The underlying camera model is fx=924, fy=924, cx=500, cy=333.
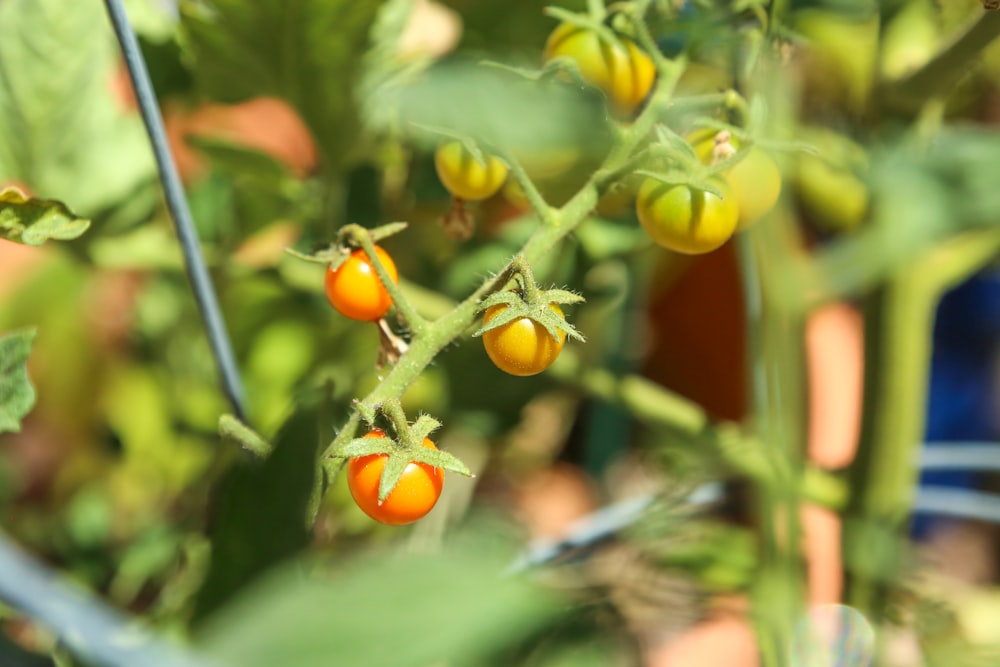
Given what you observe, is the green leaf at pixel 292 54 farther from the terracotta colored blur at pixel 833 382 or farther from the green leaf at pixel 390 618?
Result: the terracotta colored blur at pixel 833 382

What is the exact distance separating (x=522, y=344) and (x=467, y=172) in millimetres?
84

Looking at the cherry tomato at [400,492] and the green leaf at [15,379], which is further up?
the green leaf at [15,379]

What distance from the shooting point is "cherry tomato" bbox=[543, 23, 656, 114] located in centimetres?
28

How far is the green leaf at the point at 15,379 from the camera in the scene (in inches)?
9.5

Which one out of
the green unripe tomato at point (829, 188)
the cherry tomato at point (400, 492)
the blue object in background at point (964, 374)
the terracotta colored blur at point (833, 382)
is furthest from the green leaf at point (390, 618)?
the blue object in background at point (964, 374)

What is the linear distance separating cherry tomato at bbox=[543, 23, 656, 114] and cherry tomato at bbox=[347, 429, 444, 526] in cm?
13

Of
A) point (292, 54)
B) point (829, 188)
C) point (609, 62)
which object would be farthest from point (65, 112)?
point (829, 188)

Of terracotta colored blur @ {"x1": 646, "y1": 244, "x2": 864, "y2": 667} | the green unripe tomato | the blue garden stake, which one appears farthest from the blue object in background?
the blue garden stake

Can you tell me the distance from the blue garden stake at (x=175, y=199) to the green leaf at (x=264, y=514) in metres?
0.03

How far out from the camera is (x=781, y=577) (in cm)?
40

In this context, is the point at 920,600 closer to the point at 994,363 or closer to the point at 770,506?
the point at 770,506

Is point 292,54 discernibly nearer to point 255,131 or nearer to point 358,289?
point 358,289

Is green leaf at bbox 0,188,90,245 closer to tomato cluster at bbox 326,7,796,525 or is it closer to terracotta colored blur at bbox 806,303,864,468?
tomato cluster at bbox 326,7,796,525

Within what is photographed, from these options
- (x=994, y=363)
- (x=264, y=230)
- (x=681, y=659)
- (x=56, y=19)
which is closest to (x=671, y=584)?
(x=681, y=659)
